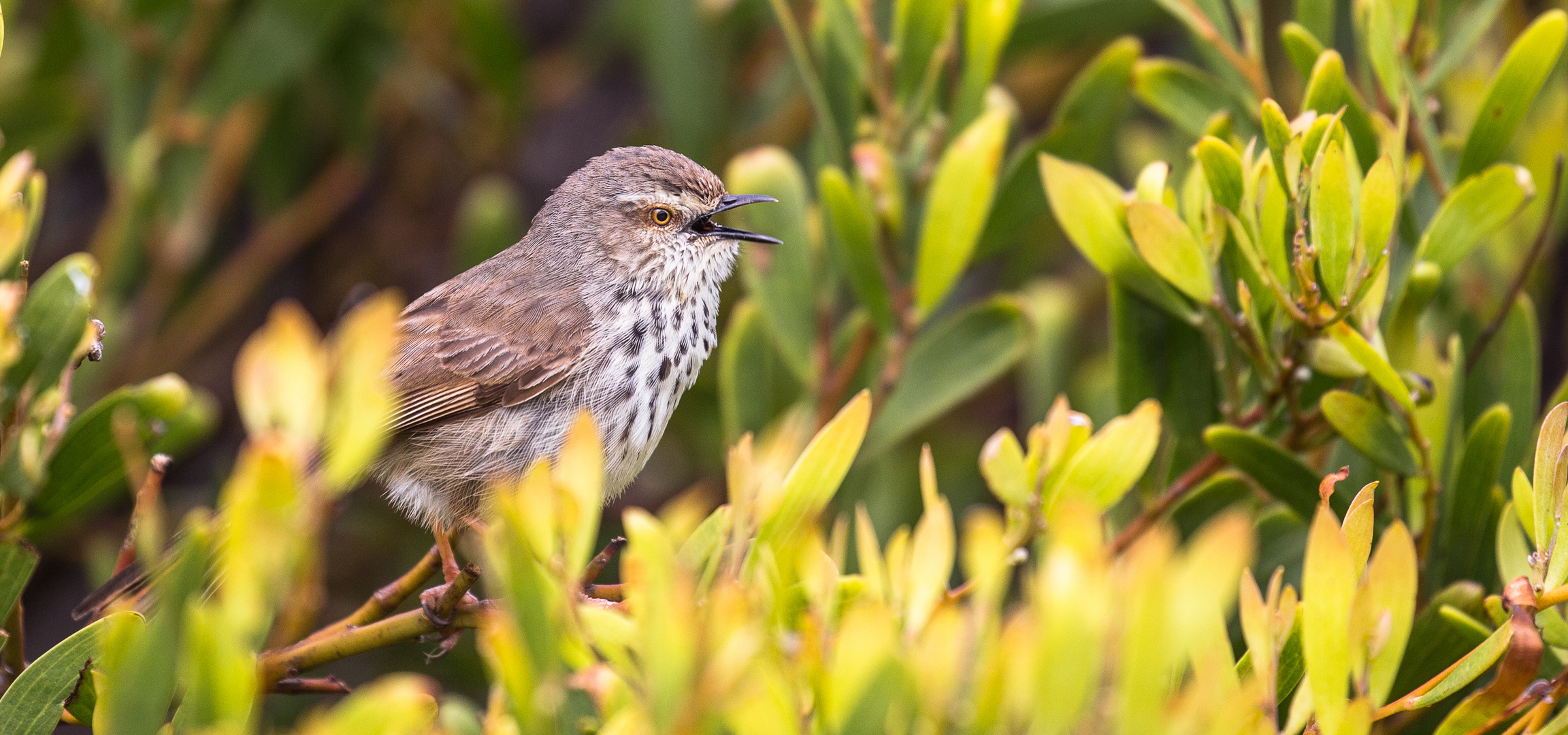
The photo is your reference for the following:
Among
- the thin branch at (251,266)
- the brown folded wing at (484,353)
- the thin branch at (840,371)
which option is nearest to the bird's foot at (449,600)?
the brown folded wing at (484,353)

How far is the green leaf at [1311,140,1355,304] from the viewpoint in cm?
210

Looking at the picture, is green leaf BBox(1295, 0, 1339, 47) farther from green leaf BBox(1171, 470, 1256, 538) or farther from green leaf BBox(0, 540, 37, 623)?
green leaf BBox(0, 540, 37, 623)

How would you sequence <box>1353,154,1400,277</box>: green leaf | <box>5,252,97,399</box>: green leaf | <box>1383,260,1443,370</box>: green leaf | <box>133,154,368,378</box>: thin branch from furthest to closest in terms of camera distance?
<box>133,154,368,378</box>: thin branch < <box>1383,260,1443,370</box>: green leaf < <box>5,252,97,399</box>: green leaf < <box>1353,154,1400,277</box>: green leaf

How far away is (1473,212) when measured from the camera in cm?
256

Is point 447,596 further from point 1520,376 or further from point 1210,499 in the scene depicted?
point 1520,376

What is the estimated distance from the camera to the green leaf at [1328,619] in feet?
5.09

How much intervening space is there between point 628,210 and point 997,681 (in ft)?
7.53

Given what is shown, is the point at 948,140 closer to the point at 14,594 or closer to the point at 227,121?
the point at 14,594

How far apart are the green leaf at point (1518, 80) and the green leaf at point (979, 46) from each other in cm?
107

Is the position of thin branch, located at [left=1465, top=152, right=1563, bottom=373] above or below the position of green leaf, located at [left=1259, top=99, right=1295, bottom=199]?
below

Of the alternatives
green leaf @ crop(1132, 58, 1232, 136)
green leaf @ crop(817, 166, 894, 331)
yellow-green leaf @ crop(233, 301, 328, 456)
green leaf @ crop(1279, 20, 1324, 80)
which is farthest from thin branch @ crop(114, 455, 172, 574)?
green leaf @ crop(1279, 20, 1324, 80)

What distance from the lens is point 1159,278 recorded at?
105 inches

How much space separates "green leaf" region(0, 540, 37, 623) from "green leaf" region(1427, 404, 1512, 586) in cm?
270

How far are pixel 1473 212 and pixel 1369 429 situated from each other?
20.2 inches
